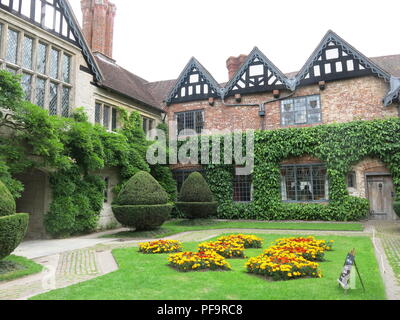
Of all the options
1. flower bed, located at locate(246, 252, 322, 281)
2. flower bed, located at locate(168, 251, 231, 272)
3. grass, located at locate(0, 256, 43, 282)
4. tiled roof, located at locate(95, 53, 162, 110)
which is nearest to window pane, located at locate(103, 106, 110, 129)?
tiled roof, located at locate(95, 53, 162, 110)

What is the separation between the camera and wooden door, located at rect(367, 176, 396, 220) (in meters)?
15.7

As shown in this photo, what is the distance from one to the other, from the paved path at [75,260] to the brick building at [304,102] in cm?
368

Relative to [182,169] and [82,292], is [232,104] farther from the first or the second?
[82,292]

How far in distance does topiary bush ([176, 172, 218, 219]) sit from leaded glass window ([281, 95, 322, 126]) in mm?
6731

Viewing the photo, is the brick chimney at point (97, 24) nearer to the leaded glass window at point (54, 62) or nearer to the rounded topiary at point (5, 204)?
the leaded glass window at point (54, 62)

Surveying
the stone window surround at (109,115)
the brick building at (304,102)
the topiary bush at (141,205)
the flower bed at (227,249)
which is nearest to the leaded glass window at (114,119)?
the stone window surround at (109,115)

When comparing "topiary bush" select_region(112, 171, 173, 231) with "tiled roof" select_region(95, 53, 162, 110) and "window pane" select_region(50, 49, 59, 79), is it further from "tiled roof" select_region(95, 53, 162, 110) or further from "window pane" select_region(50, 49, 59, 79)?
"tiled roof" select_region(95, 53, 162, 110)

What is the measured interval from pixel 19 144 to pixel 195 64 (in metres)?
13.4

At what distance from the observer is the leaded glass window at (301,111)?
18078mm

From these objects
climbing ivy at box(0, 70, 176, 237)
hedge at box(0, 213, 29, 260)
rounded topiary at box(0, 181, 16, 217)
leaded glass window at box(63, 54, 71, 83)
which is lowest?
hedge at box(0, 213, 29, 260)

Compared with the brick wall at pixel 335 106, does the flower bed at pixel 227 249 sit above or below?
below

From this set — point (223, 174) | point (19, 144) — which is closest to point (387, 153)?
point (223, 174)

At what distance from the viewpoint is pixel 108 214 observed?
14961 millimetres

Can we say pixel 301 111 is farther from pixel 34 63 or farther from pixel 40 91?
pixel 34 63
